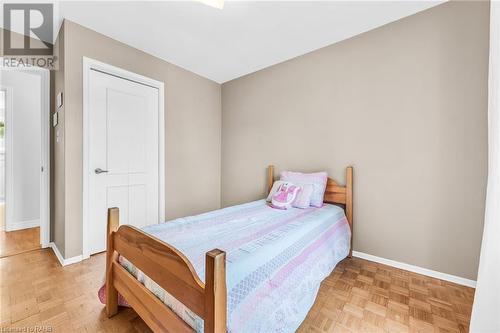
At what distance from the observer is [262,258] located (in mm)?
1203

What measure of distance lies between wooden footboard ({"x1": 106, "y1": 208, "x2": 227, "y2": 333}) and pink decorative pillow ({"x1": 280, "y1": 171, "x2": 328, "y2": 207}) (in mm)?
1743

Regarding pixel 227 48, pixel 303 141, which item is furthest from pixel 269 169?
pixel 227 48

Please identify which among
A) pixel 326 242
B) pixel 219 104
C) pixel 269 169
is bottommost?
pixel 326 242

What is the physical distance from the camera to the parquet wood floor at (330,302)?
1.41 m

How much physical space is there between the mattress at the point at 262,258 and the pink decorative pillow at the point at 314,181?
10.1 inches

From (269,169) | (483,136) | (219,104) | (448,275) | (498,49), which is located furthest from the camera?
(219,104)

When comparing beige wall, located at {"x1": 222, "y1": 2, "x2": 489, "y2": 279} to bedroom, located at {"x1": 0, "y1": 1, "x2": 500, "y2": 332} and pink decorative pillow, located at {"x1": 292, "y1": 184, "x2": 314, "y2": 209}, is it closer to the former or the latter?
bedroom, located at {"x1": 0, "y1": 1, "x2": 500, "y2": 332}

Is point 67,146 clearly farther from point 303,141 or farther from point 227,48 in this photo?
point 303,141

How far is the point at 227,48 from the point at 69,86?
174 centimetres

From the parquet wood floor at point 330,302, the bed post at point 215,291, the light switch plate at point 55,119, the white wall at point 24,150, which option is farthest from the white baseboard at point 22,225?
the bed post at point 215,291

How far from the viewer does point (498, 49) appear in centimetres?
120

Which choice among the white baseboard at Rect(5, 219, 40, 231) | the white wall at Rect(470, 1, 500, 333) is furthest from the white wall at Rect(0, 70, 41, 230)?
the white wall at Rect(470, 1, 500, 333)

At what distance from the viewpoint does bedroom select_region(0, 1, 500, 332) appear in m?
1.42

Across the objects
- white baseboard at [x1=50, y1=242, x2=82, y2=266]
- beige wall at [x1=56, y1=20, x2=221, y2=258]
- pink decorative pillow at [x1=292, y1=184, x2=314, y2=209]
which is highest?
beige wall at [x1=56, y1=20, x2=221, y2=258]
